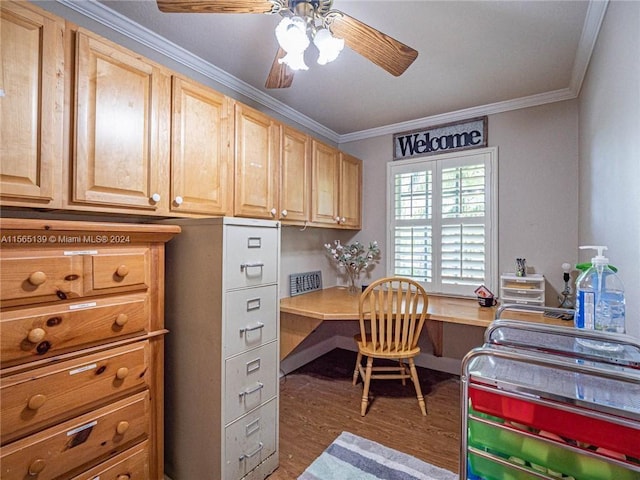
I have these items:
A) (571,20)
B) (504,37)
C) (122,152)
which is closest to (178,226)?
(122,152)

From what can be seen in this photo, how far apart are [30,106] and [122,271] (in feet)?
2.24

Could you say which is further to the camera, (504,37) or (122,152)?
(504,37)

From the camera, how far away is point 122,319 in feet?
4.39

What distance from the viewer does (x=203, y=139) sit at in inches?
68.5

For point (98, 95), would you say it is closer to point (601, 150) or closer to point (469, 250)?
point (601, 150)

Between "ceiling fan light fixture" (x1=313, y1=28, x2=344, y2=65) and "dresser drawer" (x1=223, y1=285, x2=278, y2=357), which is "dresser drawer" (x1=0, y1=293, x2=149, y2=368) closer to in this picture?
"dresser drawer" (x1=223, y1=285, x2=278, y2=357)

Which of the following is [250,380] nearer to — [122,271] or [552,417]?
[122,271]

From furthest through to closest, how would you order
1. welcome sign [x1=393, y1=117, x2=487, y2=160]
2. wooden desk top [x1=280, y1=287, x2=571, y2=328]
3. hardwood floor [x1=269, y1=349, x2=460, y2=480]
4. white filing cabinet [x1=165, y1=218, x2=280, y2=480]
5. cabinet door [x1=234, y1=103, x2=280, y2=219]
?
welcome sign [x1=393, y1=117, x2=487, y2=160]
wooden desk top [x1=280, y1=287, x2=571, y2=328]
cabinet door [x1=234, y1=103, x2=280, y2=219]
hardwood floor [x1=269, y1=349, x2=460, y2=480]
white filing cabinet [x1=165, y1=218, x2=280, y2=480]

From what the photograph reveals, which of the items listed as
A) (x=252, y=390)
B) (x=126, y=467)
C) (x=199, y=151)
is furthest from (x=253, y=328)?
(x=199, y=151)

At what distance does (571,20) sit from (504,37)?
11.8 inches

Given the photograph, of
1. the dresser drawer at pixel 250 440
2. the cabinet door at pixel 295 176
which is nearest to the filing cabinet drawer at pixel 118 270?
the dresser drawer at pixel 250 440

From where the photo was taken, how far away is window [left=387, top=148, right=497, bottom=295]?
2746 millimetres

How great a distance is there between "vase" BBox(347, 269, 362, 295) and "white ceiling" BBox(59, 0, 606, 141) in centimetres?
158

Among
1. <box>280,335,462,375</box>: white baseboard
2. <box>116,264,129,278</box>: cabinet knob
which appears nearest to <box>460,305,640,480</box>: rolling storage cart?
<box>116,264,129,278</box>: cabinet knob
